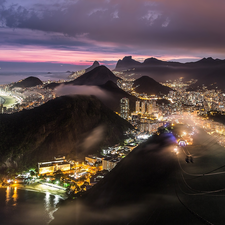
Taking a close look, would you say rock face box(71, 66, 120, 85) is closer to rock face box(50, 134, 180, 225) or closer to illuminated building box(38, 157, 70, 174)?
illuminated building box(38, 157, 70, 174)

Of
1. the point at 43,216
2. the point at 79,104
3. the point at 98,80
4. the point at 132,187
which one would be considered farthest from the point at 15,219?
the point at 98,80

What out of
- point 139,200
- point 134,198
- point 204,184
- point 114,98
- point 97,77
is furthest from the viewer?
point 97,77

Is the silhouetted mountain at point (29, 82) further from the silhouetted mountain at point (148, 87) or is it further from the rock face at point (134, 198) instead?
the rock face at point (134, 198)

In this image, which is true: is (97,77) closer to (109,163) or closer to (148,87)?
(148,87)

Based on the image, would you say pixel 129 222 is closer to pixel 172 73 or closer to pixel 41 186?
pixel 41 186

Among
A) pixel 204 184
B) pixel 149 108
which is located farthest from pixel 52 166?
pixel 149 108
